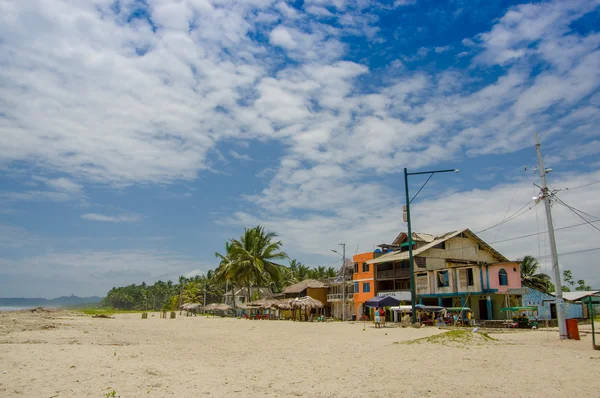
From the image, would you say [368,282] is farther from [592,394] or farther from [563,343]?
[592,394]

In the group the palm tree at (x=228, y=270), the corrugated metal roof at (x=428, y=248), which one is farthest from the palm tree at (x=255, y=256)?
the corrugated metal roof at (x=428, y=248)

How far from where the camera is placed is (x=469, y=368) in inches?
416

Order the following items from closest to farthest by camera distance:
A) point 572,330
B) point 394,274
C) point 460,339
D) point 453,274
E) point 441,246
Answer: point 460,339 → point 572,330 → point 453,274 → point 441,246 → point 394,274

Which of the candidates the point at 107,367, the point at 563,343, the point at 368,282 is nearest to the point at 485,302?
the point at 368,282

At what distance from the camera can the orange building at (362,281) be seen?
42.7 metres

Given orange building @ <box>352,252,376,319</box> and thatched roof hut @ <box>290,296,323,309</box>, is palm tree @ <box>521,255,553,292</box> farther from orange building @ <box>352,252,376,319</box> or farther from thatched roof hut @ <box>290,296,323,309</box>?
thatched roof hut @ <box>290,296,323,309</box>

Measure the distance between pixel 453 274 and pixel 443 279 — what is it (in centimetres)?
159

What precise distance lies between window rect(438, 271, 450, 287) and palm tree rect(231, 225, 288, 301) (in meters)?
20.2

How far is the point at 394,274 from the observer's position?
40.3 metres

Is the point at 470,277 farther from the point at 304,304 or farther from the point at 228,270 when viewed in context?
the point at 228,270

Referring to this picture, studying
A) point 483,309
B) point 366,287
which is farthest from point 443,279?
point 366,287

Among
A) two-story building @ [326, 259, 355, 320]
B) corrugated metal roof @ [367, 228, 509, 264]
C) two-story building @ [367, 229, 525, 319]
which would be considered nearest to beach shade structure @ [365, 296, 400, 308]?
two-story building @ [367, 229, 525, 319]

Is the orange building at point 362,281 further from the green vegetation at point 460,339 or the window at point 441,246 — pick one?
the green vegetation at point 460,339

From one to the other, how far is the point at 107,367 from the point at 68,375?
1.19 meters
